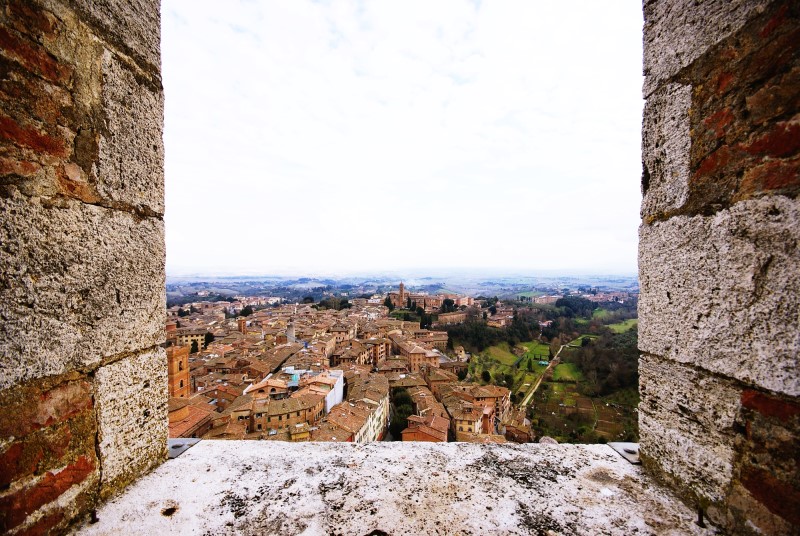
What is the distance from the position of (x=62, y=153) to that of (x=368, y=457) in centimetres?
176

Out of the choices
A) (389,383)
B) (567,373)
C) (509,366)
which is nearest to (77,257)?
(389,383)

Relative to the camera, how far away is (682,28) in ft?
4.82

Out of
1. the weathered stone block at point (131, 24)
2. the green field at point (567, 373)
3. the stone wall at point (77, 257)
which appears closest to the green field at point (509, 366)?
the green field at point (567, 373)

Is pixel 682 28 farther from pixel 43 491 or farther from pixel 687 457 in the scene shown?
pixel 43 491

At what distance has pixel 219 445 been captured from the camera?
1886 mm

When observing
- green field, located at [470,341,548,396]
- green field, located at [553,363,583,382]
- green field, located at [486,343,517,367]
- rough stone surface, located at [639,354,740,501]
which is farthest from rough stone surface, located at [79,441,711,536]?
green field, located at [486,343,517,367]

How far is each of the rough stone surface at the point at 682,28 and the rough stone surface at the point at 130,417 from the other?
2.62m

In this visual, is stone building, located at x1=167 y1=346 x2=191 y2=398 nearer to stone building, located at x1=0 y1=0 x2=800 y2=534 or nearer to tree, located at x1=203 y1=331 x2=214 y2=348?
stone building, located at x1=0 y1=0 x2=800 y2=534

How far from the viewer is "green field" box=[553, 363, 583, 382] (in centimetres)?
3253

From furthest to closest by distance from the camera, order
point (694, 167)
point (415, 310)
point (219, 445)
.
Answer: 1. point (415, 310)
2. point (219, 445)
3. point (694, 167)

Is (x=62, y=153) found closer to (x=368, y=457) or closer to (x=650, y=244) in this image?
(x=368, y=457)

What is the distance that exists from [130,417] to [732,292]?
2.39 metres

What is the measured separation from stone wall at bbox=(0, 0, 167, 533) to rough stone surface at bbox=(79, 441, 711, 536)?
25 centimetres

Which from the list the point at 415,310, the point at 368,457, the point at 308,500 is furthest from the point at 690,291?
the point at 415,310
